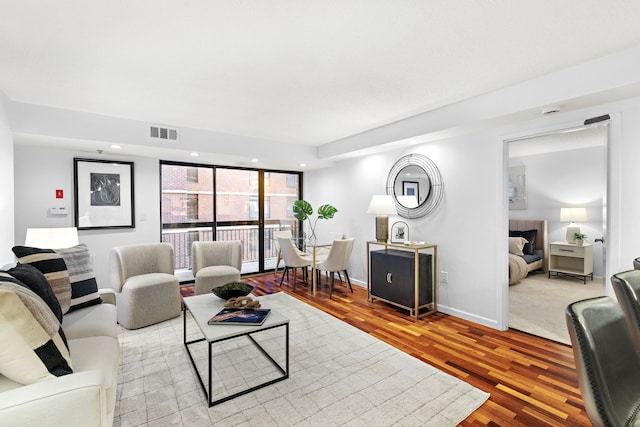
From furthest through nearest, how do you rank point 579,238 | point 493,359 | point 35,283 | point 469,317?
point 579,238
point 469,317
point 493,359
point 35,283

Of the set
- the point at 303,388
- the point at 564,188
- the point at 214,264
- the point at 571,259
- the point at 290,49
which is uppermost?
the point at 290,49

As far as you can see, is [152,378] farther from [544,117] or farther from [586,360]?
[544,117]

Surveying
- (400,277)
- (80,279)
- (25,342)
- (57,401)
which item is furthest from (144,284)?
(400,277)

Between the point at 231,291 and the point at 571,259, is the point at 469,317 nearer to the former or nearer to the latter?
the point at 231,291

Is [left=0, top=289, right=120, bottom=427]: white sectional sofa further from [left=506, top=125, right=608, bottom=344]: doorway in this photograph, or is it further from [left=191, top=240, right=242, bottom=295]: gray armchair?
[left=506, top=125, right=608, bottom=344]: doorway

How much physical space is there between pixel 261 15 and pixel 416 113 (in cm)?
232

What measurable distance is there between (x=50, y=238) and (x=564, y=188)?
768cm

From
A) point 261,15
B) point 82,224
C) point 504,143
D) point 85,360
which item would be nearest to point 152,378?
point 85,360

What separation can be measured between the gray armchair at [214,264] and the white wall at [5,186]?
1808 millimetres

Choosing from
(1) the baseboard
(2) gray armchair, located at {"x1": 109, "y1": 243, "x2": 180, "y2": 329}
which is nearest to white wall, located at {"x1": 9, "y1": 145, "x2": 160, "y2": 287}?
(2) gray armchair, located at {"x1": 109, "y1": 243, "x2": 180, "y2": 329}

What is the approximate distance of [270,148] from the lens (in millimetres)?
4902

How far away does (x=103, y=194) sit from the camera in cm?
425

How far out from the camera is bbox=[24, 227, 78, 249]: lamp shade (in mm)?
2900

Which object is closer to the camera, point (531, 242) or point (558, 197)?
point (558, 197)
